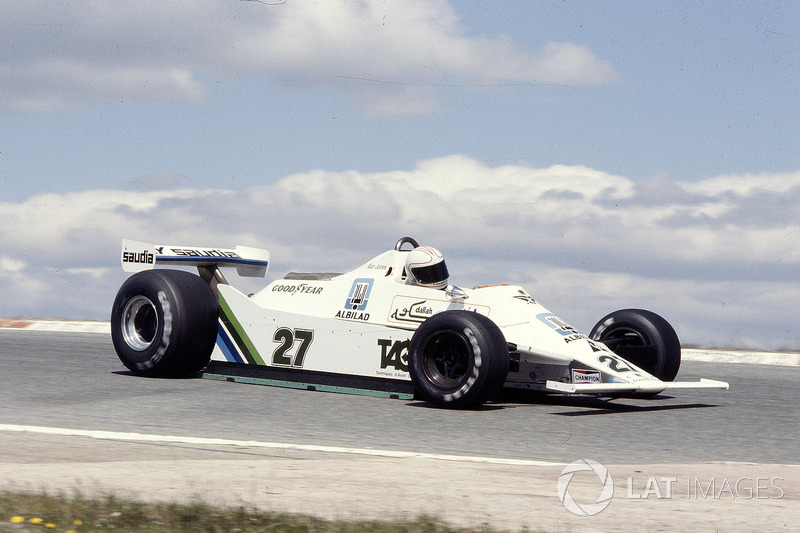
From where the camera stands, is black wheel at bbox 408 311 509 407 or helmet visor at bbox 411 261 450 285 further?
helmet visor at bbox 411 261 450 285

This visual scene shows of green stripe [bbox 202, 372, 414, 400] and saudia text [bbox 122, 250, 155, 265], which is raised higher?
saudia text [bbox 122, 250, 155, 265]

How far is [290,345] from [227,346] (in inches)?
40.0

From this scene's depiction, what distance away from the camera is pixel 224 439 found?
8.09 meters

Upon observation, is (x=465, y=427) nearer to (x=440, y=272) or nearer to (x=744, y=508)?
(x=440, y=272)

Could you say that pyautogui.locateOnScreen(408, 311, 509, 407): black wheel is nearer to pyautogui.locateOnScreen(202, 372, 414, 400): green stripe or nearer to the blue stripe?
pyautogui.locateOnScreen(202, 372, 414, 400): green stripe

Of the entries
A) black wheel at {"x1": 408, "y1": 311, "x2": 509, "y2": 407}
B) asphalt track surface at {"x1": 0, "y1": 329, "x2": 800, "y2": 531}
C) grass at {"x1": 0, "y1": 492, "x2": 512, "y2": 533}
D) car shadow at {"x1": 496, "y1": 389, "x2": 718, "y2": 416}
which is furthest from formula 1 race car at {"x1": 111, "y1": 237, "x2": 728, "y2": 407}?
grass at {"x1": 0, "y1": 492, "x2": 512, "y2": 533}

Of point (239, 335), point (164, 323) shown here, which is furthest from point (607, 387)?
point (164, 323)

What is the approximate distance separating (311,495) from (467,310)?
511 cm

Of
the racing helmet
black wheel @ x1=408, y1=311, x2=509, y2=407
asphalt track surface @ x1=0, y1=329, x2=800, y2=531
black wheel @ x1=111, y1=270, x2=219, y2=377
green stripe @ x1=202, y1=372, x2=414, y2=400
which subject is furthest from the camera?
black wheel @ x1=111, y1=270, x2=219, y2=377

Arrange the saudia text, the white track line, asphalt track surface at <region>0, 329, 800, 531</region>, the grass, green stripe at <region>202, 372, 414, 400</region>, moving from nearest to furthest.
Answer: the grass < asphalt track surface at <region>0, 329, 800, 531</region> < the white track line < green stripe at <region>202, 372, 414, 400</region> < the saudia text

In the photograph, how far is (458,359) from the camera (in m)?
10.4

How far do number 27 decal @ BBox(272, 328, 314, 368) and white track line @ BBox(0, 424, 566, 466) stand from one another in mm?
3807

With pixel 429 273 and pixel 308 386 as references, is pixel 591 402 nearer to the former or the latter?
pixel 429 273

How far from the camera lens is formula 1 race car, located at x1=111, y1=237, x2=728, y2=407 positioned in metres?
10.3
